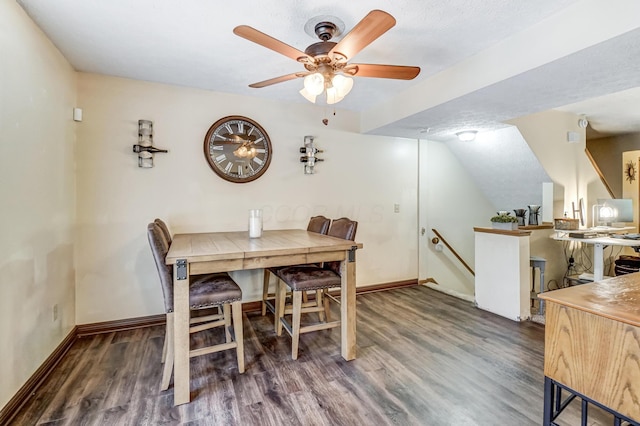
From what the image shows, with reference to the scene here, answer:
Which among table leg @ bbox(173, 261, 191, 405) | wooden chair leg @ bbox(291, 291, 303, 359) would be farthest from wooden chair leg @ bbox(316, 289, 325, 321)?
table leg @ bbox(173, 261, 191, 405)

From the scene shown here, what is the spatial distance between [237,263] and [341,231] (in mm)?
1073

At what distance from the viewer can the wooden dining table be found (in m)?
1.83

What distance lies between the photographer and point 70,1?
1814mm

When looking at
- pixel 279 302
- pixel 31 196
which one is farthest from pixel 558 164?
pixel 31 196

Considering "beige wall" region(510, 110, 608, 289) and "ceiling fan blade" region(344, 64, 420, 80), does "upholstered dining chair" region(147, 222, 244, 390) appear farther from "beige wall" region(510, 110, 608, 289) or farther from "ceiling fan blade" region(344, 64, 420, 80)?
"beige wall" region(510, 110, 608, 289)

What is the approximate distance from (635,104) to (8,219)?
6.20 meters

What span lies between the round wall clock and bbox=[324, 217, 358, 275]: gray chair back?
1.11 meters

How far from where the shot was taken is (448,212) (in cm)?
495

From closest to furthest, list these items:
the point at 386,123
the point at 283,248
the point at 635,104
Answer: the point at 283,248
the point at 386,123
the point at 635,104

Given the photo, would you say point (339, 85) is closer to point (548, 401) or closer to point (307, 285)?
point (307, 285)

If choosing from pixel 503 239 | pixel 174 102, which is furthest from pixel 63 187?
pixel 503 239

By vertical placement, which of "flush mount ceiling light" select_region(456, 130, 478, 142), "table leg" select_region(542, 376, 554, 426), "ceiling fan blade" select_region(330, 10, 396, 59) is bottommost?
"table leg" select_region(542, 376, 554, 426)

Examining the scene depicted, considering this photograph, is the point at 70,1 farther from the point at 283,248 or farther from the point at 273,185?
the point at 273,185

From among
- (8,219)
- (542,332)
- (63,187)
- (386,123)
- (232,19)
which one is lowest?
(542,332)
